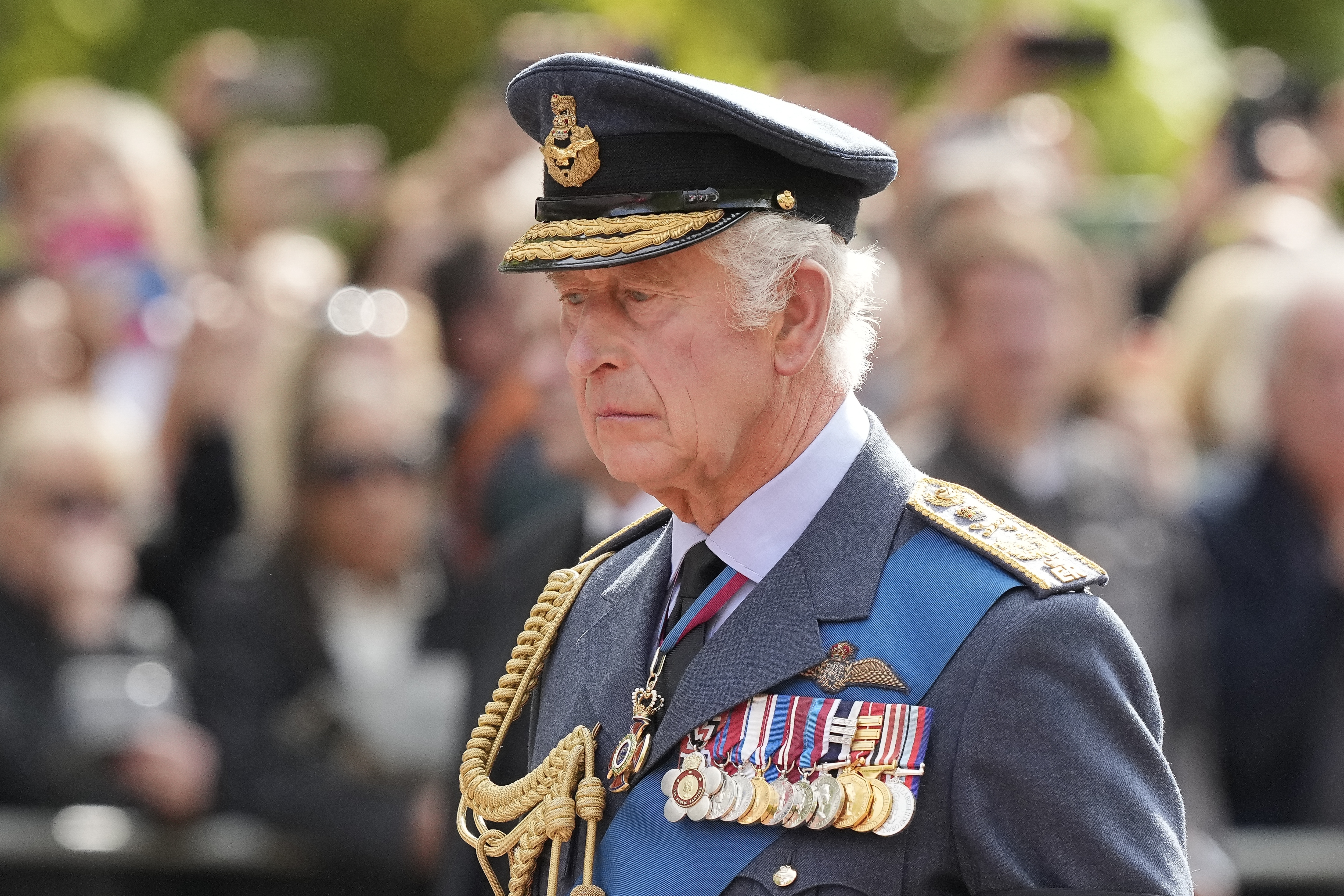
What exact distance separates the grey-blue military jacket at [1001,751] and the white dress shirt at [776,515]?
65 millimetres

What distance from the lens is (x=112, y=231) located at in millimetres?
6523

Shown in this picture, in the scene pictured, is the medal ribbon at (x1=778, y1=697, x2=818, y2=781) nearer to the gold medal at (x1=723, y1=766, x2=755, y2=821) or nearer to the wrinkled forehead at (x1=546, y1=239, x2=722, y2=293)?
the gold medal at (x1=723, y1=766, x2=755, y2=821)

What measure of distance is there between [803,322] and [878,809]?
0.64 meters

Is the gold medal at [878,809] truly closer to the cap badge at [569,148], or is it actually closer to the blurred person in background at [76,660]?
the cap badge at [569,148]

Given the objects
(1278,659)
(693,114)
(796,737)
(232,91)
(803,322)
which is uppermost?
(232,91)

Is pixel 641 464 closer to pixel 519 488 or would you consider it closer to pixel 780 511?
pixel 780 511

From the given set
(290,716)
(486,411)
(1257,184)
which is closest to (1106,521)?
(486,411)

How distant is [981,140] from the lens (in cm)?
646

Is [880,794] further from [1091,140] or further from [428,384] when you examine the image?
[1091,140]

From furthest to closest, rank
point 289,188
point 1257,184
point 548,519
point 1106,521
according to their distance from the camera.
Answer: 1. point 1257,184
2. point 289,188
3. point 1106,521
4. point 548,519

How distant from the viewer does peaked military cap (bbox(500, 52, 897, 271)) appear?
240 cm

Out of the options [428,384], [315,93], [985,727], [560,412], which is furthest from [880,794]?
[315,93]

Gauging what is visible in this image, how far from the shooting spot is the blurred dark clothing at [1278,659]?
550 cm

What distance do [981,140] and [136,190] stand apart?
114 inches
